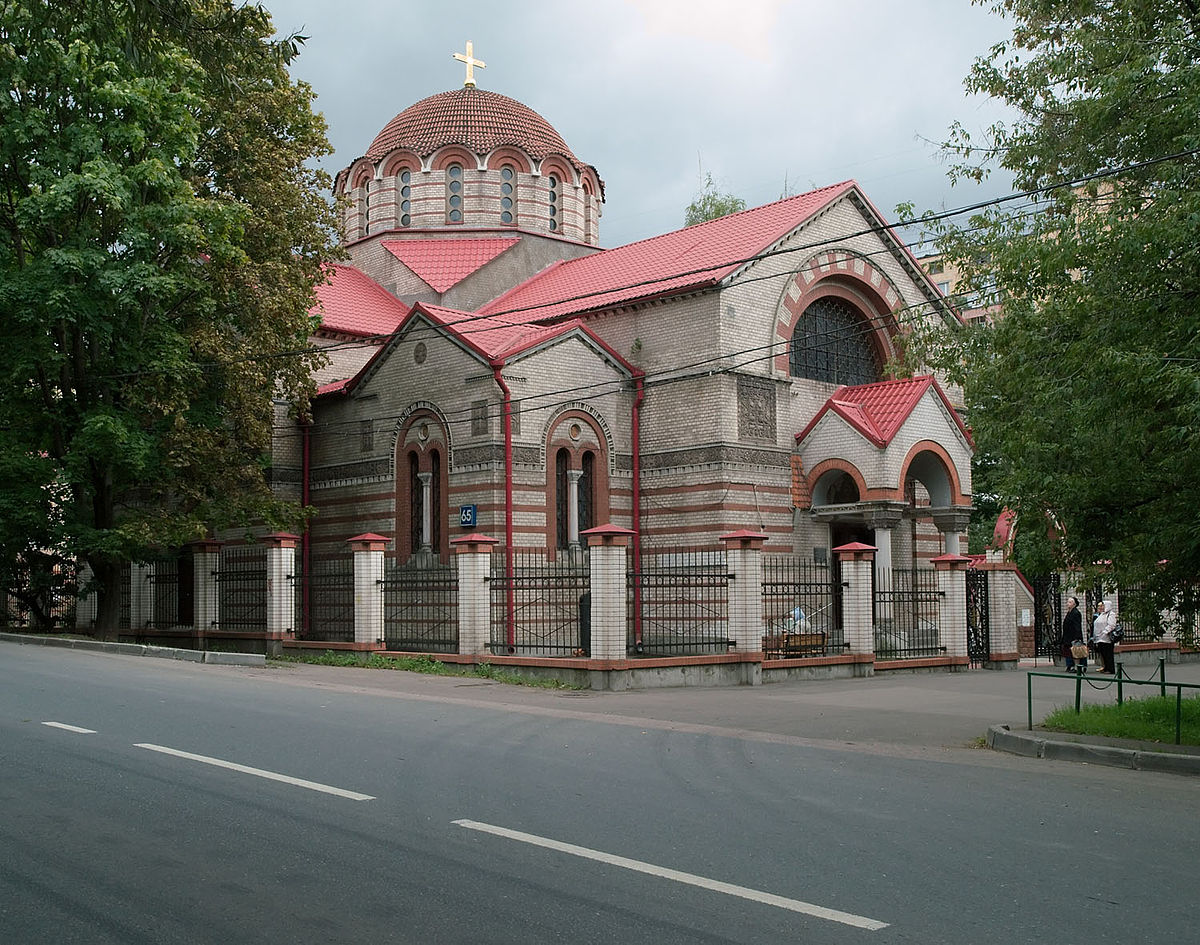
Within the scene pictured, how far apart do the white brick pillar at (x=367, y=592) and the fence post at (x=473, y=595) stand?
7.52ft

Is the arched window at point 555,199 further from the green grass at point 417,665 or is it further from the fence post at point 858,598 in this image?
the fence post at point 858,598

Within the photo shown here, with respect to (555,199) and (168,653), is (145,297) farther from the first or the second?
(555,199)

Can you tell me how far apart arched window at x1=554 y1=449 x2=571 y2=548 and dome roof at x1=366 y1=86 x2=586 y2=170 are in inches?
478

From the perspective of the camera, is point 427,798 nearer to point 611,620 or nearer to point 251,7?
point 251,7

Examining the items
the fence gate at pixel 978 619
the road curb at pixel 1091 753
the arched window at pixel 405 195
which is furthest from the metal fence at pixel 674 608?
the arched window at pixel 405 195

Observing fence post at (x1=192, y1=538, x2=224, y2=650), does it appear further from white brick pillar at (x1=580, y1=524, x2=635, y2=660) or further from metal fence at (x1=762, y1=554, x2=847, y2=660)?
metal fence at (x1=762, y1=554, x2=847, y2=660)

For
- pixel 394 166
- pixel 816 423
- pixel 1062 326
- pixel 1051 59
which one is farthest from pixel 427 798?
pixel 394 166

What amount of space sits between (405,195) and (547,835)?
28286 mm

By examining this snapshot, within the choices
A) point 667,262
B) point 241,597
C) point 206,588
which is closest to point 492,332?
point 667,262

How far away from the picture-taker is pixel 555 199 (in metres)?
33.4

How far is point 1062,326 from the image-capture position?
478 inches

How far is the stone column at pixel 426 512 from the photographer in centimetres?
2383

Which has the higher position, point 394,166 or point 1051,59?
point 394,166

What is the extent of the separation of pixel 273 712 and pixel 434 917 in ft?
25.0
